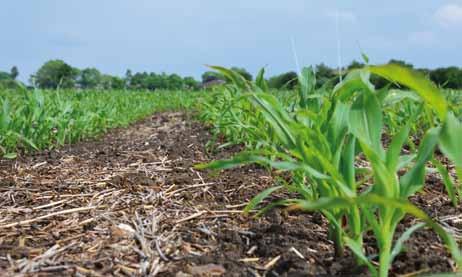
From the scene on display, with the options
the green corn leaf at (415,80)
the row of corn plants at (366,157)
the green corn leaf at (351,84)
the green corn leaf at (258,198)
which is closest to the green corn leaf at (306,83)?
the row of corn plants at (366,157)

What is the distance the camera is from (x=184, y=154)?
3.43 metres

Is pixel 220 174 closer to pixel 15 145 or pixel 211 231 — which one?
pixel 211 231

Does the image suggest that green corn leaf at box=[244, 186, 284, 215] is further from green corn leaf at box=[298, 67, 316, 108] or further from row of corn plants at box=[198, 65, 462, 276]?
green corn leaf at box=[298, 67, 316, 108]

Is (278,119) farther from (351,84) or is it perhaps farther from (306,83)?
(306,83)

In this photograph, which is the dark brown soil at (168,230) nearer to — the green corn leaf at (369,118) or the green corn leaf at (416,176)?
the green corn leaf at (416,176)

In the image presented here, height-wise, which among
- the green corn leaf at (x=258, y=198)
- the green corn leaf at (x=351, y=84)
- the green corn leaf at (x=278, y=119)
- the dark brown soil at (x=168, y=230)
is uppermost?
the green corn leaf at (x=351, y=84)

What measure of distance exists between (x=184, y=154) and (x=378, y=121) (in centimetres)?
216

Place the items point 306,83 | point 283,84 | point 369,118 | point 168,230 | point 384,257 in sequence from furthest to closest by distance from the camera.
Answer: point 283,84 < point 306,83 < point 168,230 < point 369,118 < point 384,257

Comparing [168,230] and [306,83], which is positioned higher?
[306,83]

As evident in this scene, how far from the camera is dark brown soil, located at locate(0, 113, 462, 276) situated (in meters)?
1.50

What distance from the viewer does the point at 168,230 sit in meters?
1.82

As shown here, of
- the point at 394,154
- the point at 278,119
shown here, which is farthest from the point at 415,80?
the point at 278,119

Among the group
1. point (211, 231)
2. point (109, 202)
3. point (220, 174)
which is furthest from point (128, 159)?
point (211, 231)

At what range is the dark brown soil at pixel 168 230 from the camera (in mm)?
1495
